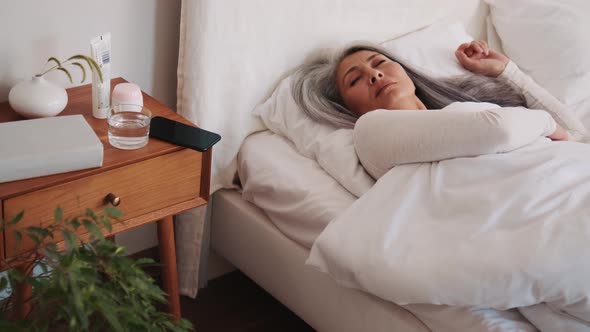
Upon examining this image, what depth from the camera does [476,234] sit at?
128cm

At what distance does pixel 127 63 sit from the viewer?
1.55 metres

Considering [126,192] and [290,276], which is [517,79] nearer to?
[290,276]

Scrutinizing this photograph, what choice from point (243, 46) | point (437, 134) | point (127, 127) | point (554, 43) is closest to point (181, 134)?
point (127, 127)

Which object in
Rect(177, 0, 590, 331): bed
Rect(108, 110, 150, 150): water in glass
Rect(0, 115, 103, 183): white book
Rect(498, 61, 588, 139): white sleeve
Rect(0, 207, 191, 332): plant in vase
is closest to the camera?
Rect(0, 207, 191, 332): plant in vase

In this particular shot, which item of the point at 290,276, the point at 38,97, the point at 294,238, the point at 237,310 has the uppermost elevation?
the point at 38,97

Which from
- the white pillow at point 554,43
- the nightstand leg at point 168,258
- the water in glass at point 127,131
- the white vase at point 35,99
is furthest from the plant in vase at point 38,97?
the white pillow at point 554,43

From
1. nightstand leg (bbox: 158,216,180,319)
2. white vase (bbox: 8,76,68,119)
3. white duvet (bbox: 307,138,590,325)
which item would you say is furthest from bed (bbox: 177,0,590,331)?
white vase (bbox: 8,76,68,119)

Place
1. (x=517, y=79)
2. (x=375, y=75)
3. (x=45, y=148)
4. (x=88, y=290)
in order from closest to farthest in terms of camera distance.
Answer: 1. (x=88, y=290)
2. (x=45, y=148)
3. (x=375, y=75)
4. (x=517, y=79)

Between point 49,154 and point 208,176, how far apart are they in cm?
32

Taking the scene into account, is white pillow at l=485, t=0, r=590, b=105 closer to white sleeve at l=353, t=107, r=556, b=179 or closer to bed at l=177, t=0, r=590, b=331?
bed at l=177, t=0, r=590, b=331

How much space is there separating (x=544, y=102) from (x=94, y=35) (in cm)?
122

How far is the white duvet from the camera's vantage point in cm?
120

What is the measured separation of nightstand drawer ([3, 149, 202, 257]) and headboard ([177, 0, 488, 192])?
283mm

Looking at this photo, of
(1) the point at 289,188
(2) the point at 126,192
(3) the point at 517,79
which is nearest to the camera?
(2) the point at 126,192
